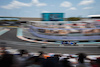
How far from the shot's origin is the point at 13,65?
2.95 meters

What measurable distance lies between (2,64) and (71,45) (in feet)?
40.5

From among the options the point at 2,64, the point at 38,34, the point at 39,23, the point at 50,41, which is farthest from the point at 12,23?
the point at 2,64

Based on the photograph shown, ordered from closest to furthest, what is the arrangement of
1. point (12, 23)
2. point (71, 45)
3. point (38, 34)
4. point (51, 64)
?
point (51, 64), point (71, 45), point (38, 34), point (12, 23)

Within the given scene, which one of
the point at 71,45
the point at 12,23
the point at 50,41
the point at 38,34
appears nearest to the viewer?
the point at 71,45

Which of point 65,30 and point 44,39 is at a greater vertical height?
point 65,30

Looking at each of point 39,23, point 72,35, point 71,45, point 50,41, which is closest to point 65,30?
point 72,35

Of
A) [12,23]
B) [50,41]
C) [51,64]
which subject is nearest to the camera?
[51,64]

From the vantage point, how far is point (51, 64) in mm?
2840

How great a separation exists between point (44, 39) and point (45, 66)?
14.9 metres

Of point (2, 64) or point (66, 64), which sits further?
point (66, 64)

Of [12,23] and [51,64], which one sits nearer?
[51,64]

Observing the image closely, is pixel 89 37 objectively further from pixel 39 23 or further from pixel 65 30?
pixel 39 23

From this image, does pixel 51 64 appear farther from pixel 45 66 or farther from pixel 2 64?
pixel 2 64

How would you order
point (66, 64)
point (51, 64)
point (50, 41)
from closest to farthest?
1. point (51, 64)
2. point (66, 64)
3. point (50, 41)
